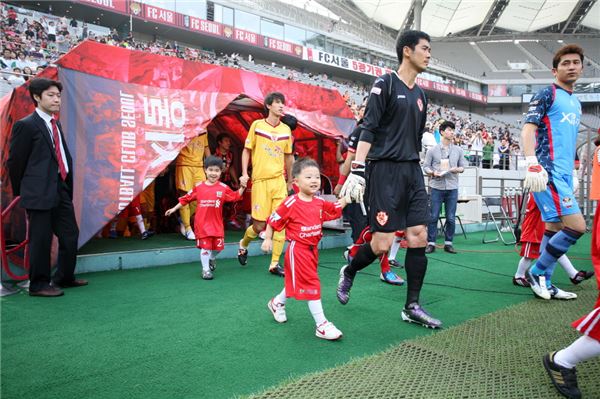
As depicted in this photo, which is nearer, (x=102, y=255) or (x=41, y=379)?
(x=41, y=379)

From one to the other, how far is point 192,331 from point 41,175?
225cm

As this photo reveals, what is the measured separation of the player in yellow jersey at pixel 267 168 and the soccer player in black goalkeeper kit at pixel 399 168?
2048 millimetres

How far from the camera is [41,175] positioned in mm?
3938

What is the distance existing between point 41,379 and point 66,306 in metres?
1.54

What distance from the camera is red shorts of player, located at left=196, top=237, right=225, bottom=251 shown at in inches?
190

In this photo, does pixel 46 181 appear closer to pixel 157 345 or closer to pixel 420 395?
A: pixel 157 345

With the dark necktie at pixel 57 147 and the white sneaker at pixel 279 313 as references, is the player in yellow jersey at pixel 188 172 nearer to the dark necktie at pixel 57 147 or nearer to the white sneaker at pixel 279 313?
the dark necktie at pixel 57 147

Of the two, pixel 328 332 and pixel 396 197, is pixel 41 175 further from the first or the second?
pixel 396 197

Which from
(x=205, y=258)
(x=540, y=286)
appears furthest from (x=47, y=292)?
(x=540, y=286)

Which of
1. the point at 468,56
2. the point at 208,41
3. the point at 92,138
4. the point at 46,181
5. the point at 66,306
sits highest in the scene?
the point at 468,56

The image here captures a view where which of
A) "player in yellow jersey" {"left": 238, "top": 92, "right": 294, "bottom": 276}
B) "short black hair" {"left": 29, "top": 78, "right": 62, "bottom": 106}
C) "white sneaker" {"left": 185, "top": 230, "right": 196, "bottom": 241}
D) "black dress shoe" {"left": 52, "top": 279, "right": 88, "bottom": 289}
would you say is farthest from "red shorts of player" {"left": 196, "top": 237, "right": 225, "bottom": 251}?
"short black hair" {"left": 29, "top": 78, "right": 62, "bottom": 106}

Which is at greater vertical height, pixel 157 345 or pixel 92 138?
pixel 92 138

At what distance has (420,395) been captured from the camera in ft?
6.54

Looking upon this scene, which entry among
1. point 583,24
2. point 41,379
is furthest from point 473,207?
point 583,24
